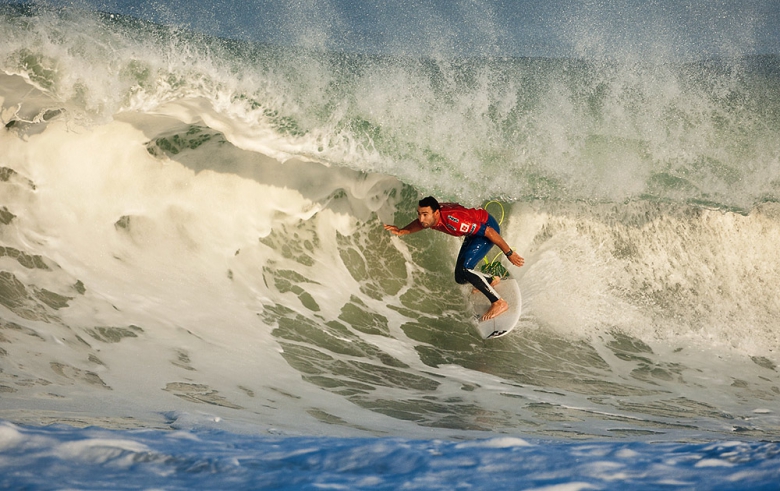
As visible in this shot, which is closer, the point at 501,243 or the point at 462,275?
the point at 501,243

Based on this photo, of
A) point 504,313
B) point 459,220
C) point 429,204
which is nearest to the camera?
point 429,204

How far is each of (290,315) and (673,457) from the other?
12.7 ft

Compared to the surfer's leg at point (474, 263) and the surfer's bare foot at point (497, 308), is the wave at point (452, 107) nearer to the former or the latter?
the surfer's leg at point (474, 263)

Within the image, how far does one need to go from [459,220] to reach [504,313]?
3.23 ft

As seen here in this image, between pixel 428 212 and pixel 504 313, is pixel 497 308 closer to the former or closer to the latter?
pixel 504 313

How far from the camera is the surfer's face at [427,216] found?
5434 mm

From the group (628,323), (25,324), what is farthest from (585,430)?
(25,324)

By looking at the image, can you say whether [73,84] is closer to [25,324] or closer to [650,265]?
[25,324]

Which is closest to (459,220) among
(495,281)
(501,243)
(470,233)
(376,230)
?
(470,233)

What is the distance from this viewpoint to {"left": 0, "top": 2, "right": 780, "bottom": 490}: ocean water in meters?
4.79

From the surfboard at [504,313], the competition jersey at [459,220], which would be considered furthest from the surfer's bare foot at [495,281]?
the competition jersey at [459,220]

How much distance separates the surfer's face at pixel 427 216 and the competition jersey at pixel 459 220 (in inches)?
2.7

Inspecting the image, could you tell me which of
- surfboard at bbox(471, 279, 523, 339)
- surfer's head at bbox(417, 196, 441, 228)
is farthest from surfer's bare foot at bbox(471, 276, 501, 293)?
surfer's head at bbox(417, 196, 441, 228)

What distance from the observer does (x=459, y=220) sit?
5.57 meters
